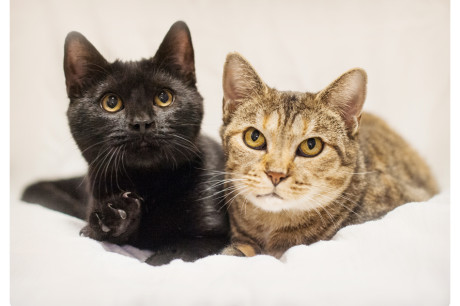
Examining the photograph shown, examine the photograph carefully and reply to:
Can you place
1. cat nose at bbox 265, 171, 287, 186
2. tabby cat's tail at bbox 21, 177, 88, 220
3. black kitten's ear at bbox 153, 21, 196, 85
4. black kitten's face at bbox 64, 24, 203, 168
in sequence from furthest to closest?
tabby cat's tail at bbox 21, 177, 88, 220 < black kitten's ear at bbox 153, 21, 196, 85 < black kitten's face at bbox 64, 24, 203, 168 < cat nose at bbox 265, 171, 287, 186

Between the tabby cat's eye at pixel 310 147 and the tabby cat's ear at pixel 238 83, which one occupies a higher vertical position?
the tabby cat's ear at pixel 238 83

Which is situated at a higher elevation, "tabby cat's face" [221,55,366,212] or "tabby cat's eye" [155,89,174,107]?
"tabby cat's eye" [155,89,174,107]

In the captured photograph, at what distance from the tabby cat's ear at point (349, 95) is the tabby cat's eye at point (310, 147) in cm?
16

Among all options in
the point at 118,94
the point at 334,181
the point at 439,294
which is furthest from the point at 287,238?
the point at 118,94

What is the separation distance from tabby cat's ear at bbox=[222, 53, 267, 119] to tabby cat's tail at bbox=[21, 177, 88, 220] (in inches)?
31.7

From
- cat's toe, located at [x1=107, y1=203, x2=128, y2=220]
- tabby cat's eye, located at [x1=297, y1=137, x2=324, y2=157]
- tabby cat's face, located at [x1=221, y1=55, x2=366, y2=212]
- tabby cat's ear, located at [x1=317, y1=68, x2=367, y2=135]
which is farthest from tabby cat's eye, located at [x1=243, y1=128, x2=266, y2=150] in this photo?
cat's toe, located at [x1=107, y1=203, x2=128, y2=220]

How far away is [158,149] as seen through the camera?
161cm

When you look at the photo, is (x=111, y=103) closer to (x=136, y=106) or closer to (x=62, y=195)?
(x=136, y=106)

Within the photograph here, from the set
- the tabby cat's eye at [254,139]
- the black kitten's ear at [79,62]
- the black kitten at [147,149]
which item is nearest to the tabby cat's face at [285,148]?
the tabby cat's eye at [254,139]

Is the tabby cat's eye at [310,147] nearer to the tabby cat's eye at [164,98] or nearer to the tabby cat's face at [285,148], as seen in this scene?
the tabby cat's face at [285,148]

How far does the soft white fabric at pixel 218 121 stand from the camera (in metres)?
1.32

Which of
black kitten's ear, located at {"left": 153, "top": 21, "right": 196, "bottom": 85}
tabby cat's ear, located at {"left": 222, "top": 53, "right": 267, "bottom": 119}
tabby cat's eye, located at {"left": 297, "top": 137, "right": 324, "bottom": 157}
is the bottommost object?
tabby cat's eye, located at {"left": 297, "top": 137, "right": 324, "bottom": 157}

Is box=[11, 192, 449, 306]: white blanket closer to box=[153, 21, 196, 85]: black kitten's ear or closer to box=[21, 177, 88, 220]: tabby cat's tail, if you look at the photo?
box=[21, 177, 88, 220]: tabby cat's tail

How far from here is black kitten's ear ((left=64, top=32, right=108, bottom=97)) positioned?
5.45ft
